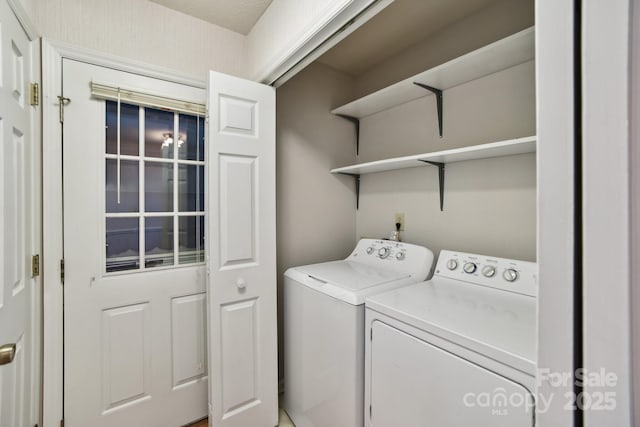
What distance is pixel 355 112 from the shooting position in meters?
2.28

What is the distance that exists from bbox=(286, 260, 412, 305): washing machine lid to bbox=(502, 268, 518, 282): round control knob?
0.45 m

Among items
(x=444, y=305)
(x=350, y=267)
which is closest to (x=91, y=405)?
(x=350, y=267)

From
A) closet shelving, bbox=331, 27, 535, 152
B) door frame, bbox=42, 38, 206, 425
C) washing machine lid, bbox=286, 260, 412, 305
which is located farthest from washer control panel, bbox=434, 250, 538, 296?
door frame, bbox=42, 38, 206, 425

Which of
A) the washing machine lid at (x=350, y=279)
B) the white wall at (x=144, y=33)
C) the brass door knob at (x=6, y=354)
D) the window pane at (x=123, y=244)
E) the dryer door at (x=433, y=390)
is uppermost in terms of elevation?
the white wall at (x=144, y=33)

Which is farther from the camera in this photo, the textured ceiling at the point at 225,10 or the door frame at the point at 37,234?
the textured ceiling at the point at 225,10

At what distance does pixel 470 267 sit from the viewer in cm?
144

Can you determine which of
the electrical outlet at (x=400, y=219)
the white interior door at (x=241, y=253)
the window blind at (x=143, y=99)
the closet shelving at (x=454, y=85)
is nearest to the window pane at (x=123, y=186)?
the window blind at (x=143, y=99)

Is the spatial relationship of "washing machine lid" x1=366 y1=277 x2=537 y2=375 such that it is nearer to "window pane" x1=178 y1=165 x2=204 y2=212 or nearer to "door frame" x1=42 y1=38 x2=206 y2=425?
"window pane" x1=178 y1=165 x2=204 y2=212

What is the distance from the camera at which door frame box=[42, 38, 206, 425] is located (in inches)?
52.7

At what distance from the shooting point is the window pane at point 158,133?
1.61 meters

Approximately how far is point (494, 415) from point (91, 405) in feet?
6.20

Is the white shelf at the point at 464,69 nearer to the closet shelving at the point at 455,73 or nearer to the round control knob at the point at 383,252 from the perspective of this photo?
the closet shelving at the point at 455,73

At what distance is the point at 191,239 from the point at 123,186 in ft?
1.54

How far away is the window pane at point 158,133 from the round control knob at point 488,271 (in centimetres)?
185
